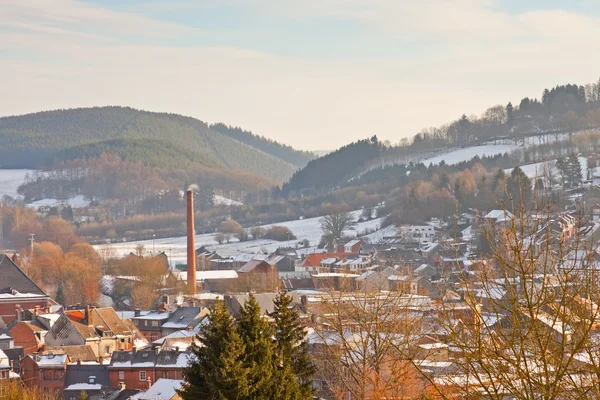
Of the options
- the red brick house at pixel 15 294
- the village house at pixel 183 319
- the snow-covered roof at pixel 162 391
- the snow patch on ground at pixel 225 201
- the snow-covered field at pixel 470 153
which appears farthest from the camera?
the snow patch on ground at pixel 225 201

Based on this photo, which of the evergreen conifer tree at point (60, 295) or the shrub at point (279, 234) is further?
the shrub at point (279, 234)

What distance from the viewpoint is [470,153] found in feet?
442

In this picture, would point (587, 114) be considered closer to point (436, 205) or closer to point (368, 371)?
point (436, 205)

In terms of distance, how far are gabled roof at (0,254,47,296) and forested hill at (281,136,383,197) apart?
102248 millimetres

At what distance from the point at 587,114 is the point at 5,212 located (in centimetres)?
7967

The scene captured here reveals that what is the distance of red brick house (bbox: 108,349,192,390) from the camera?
112 ft

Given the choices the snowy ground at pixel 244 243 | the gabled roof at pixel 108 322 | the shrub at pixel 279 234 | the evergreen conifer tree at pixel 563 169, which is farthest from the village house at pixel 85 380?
the shrub at pixel 279 234

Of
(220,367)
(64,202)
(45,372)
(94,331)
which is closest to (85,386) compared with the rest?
(45,372)

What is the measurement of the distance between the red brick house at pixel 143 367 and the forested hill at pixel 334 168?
413ft

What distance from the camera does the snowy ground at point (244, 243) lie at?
100 meters

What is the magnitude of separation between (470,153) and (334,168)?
40.4 metres

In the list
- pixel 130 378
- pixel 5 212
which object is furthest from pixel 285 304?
pixel 5 212

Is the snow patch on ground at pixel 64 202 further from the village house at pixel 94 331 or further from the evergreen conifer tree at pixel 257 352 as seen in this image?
the evergreen conifer tree at pixel 257 352

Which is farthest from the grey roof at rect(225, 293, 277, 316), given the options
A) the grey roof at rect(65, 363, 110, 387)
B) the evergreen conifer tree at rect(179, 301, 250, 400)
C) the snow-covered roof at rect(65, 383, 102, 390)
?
the evergreen conifer tree at rect(179, 301, 250, 400)
